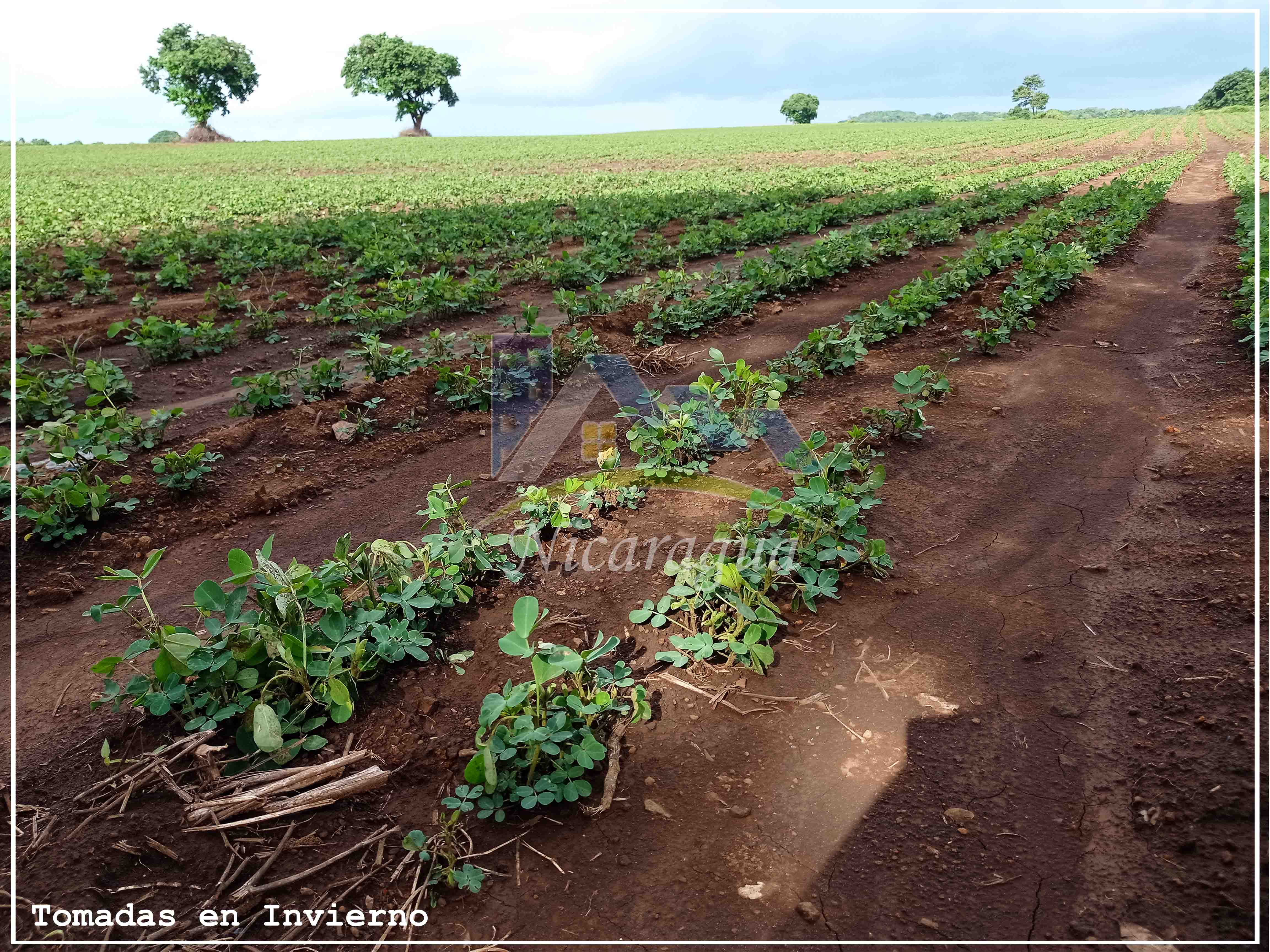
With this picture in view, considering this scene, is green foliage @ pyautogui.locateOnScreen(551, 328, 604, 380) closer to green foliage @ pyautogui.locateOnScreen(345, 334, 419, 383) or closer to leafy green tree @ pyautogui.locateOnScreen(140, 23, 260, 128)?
green foliage @ pyautogui.locateOnScreen(345, 334, 419, 383)

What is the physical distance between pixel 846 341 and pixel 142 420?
567 centimetres

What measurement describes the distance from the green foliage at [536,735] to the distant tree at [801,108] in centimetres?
10725

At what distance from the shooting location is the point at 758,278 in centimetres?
884

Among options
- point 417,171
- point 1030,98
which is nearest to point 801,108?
point 1030,98

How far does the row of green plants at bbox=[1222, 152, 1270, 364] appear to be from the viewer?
5.67m

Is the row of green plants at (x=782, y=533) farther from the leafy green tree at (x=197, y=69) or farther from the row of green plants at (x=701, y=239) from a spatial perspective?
the leafy green tree at (x=197, y=69)

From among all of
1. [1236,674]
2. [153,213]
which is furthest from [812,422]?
[153,213]

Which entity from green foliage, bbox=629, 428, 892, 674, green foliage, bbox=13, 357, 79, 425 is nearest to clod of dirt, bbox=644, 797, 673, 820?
green foliage, bbox=629, 428, 892, 674

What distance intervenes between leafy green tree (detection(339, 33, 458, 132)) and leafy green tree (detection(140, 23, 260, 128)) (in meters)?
9.78

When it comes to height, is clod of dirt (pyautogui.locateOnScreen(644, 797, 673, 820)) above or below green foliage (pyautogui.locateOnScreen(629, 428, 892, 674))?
below

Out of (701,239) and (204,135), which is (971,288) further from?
(204,135)

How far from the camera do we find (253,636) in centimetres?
262

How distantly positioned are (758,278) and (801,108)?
10173cm

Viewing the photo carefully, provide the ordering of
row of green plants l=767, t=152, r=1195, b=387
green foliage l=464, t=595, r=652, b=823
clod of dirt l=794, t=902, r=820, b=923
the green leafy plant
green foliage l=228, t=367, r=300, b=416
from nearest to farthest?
clod of dirt l=794, t=902, r=820, b=923, the green leafy plant, green foliage l=464, t=595, r=652, b=823, green foliage l=228, t=367, r=300, b=416, row of green plants l=767, t=152, r=1195, b=387
